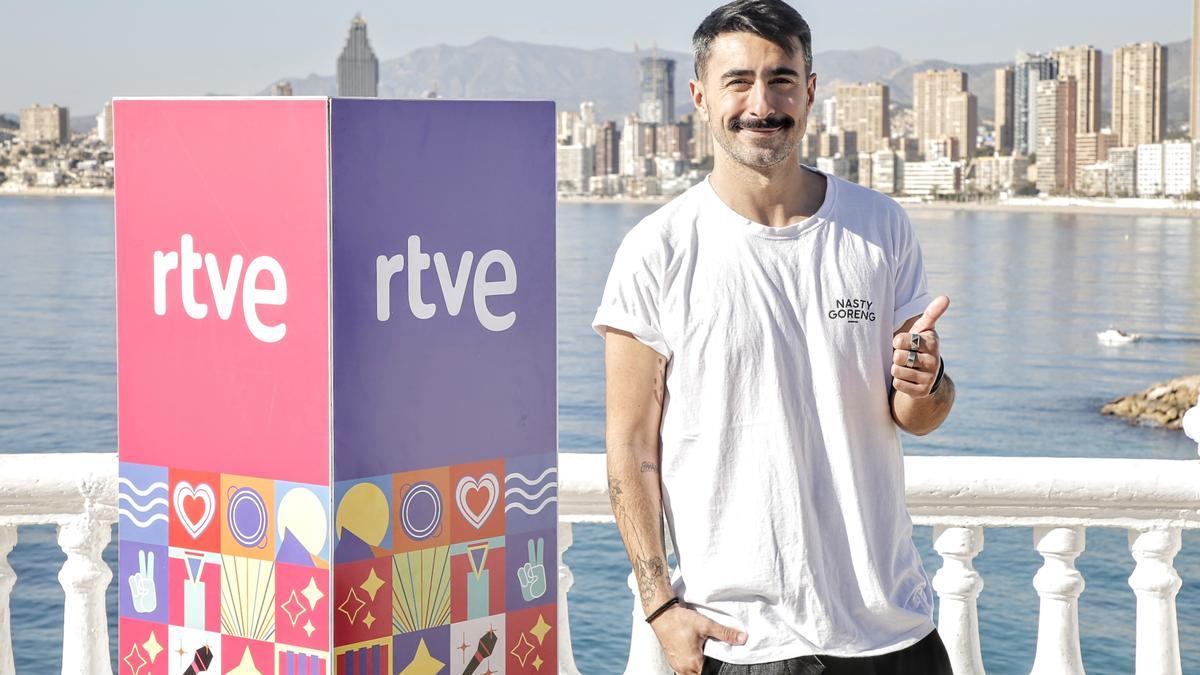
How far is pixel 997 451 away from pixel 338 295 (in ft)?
123

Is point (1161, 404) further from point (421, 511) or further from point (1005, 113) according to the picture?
point (1005, 113)

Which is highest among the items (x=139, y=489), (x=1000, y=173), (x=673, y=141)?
(x=673, y=141)

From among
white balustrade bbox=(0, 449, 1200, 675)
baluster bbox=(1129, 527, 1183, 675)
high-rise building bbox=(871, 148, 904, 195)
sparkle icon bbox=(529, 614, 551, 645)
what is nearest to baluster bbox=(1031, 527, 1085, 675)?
white balustrade bbox=(0, 449, 1200, 675)

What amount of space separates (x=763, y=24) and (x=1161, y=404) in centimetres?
3856

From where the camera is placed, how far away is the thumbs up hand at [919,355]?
2055 mm

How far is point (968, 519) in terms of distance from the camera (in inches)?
124

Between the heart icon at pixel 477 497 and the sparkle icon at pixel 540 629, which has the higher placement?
the heart icon at pixel 477 497

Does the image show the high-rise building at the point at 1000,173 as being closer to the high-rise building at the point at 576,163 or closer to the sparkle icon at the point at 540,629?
the high-rise building at the point at 576,163

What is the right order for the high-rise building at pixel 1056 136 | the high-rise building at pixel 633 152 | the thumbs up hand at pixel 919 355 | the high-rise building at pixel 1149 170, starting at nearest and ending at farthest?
the thumbs up hand at pixel 919 355, the high-rise building at pixel 1149 170, the high-rise building at pixel 1056 136, the high-rise building at pixel 633 152

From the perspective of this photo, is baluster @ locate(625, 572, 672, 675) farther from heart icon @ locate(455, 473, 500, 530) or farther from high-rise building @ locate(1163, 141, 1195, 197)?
high-rise building @ locate(1163, 141, 1195, 197)

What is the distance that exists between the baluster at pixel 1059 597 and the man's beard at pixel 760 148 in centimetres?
139

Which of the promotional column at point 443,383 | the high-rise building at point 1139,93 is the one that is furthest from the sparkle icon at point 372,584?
the high-rise building at point 1139,93

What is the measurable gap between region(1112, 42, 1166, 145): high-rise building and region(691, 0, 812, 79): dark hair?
161m

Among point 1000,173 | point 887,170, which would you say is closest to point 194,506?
point 887,170
